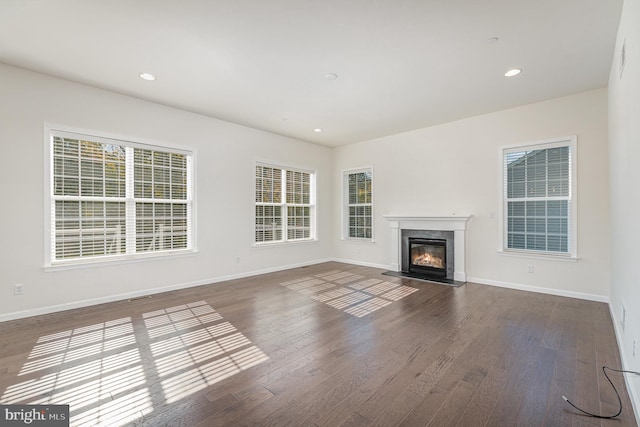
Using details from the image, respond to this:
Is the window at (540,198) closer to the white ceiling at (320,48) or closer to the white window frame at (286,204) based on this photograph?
the white ceiling at (320,48)

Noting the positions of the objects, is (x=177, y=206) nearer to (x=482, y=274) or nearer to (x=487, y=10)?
(x=487, y=10)

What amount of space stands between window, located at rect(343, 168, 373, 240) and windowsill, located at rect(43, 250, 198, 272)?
3.76 m

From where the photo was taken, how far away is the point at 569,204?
13.9 feet

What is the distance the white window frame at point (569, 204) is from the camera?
13.6ft

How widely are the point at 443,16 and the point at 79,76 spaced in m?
4.26

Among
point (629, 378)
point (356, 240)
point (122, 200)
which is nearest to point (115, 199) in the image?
point (122, 200)

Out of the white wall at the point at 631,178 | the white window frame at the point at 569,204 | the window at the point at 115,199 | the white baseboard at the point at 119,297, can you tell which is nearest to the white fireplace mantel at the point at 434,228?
the white window frame at the point at 569,204

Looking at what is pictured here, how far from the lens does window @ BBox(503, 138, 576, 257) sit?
425 centimetres

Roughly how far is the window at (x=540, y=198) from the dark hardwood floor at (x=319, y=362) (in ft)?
3.07

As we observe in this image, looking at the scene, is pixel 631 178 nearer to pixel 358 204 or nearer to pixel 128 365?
pixel 128 365

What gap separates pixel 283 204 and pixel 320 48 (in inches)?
151

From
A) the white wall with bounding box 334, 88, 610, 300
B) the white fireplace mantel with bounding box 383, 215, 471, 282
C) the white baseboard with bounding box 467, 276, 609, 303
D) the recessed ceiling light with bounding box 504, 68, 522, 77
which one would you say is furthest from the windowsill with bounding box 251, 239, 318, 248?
the recessed ceiling light with bounding box 504, 68, 522, 77

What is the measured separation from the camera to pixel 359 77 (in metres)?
3.61

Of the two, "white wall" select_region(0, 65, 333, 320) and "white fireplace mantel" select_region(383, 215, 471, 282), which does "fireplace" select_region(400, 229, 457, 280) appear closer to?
"white fireplace mantel" select_region(383, 215, 471, 282)
